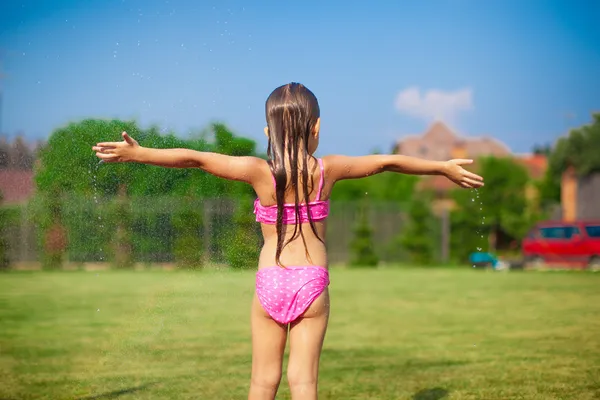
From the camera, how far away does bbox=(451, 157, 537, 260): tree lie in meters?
33.8

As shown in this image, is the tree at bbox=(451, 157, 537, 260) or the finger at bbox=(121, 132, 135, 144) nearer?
the finger at bbox=(121, 132, 135, 144)

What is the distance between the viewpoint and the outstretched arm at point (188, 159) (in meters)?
3.25

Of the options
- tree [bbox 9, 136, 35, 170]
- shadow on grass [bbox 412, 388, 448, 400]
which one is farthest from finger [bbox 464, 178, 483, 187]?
tree [bbox 9, 136, 35, 170]

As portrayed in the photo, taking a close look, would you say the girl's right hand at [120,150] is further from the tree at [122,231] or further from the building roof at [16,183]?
the building roof at [16,183]

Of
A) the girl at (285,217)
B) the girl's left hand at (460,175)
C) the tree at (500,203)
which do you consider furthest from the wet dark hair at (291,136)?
the tree at (500,203)

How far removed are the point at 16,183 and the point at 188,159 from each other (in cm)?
229

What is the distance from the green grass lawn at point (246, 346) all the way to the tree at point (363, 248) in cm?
1468

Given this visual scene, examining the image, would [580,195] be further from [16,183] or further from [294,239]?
[294,239]

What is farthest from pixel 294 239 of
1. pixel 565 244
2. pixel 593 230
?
pixel 593 230

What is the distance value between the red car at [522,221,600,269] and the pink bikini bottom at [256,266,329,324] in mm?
23586

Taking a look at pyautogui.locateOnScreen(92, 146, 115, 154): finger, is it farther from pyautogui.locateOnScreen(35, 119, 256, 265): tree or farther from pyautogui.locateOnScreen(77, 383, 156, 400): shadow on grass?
pyautogui.locateOnScreen(77, 383, 156, 400): shadow on grass

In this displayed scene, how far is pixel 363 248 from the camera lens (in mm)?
27234

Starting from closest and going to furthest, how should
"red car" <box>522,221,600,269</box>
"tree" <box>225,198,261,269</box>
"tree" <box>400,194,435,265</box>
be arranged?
"tree" <box>225,198,261,269</box>
"red car" <box>522,221,600,269</box>
"tree" <box>400,194,435,265</box>

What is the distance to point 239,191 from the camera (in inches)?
203
